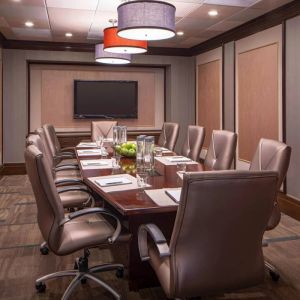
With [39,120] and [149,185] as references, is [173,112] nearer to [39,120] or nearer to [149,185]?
[39,120]

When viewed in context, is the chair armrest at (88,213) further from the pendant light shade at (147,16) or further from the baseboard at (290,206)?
the baseboard at (290,206)

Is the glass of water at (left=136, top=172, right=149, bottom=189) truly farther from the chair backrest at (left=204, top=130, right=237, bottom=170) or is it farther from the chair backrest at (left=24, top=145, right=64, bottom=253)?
the chair backrest at (left=204, top=130, right=237, bottom=170)

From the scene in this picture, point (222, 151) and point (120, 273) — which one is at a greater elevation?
point (222, 151)

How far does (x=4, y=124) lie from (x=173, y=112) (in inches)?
108

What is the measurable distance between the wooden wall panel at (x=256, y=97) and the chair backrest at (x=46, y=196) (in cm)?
298

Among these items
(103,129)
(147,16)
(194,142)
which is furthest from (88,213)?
(103,129)

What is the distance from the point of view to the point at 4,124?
5926mm

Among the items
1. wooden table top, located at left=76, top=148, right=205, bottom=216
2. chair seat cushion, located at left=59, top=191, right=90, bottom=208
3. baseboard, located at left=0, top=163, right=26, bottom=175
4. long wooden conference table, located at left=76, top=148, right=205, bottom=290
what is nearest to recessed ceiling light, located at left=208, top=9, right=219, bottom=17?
wooden table top, located at left=76, top=148, right=205, bottom=216

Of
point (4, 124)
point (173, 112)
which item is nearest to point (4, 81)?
point (4, 124)

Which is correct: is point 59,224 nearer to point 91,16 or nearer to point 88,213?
point 88,213

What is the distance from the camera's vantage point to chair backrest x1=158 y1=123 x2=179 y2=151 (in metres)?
4.52

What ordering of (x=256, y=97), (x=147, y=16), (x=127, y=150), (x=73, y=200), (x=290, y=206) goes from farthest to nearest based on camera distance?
(x=256, y=97), (x=290, y=206), (x=127, y=150), (x=73, y=200), (x=147, y=16)

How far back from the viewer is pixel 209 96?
593 centimetres

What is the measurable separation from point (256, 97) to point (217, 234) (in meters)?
3.43
